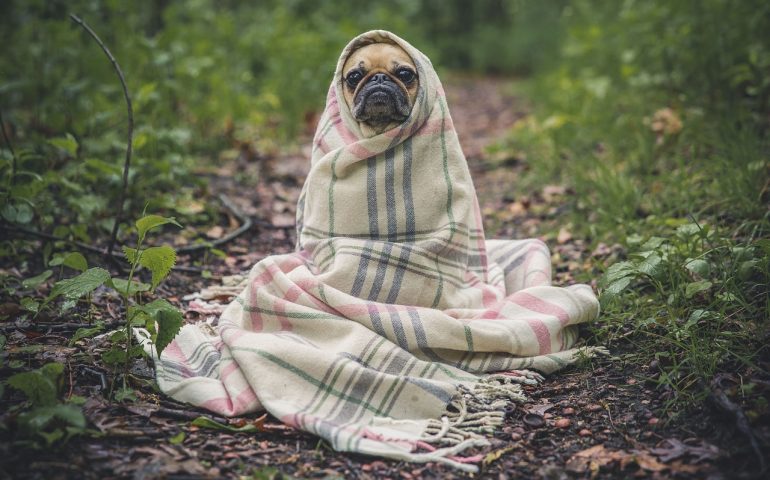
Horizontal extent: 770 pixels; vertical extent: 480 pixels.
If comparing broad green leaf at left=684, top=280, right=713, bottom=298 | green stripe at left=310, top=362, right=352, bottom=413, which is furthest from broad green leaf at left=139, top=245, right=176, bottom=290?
broad green leaf at left=684, top=280, right=713, bottom=298

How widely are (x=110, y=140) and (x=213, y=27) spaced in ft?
11.5

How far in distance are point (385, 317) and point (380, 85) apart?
926mm

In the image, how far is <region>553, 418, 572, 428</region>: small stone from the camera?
7.12ft

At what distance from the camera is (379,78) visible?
2590 mm

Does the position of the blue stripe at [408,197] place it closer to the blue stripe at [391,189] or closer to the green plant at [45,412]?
the blue stripe at [391,189]

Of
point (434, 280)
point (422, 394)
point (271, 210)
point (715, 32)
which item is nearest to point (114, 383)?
point (422, 394)

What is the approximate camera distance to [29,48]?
5.48 metres

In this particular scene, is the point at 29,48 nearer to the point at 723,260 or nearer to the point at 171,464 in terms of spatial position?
the point at 171,464

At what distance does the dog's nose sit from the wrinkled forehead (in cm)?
7

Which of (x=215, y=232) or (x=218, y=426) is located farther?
(x=215, y=232)

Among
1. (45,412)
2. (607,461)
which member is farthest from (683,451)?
(45,412)

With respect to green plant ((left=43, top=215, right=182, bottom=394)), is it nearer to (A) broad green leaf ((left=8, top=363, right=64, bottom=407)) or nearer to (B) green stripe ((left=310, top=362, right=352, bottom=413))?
(A) broad green leaf ((left=8, top=363, right=64, bottom=407))

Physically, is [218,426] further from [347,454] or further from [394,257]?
[394,257]

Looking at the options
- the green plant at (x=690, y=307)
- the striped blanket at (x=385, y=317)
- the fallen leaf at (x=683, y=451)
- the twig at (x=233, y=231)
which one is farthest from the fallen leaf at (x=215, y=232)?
the fallen leaf at (x=683, y=451)
